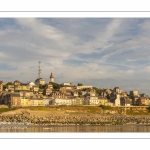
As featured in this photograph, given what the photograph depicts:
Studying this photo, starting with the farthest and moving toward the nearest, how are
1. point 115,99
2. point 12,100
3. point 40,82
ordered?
point 40,82 < point 115,99 < point 12,100

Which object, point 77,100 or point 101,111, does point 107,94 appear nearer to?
point 77,100

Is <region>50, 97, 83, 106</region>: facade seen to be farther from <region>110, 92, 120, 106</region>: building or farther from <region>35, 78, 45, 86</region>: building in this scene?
<region>35, 78, 45, 86</region>: building

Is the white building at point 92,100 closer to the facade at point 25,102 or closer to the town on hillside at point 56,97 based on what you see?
the town on hillside at point 56,97

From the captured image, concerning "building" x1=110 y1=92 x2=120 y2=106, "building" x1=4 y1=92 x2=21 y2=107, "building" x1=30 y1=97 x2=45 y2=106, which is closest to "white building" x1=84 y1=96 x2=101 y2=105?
"building" x1=110 y1=92 x2=120 y2=106

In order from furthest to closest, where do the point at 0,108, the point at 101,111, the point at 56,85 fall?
the point at 56,85, the point at 101,111, the point at 0,108

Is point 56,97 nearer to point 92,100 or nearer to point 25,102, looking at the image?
point 92,100

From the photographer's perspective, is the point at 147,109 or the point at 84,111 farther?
the point at 147,109

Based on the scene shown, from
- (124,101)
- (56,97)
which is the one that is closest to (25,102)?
(56,97)
